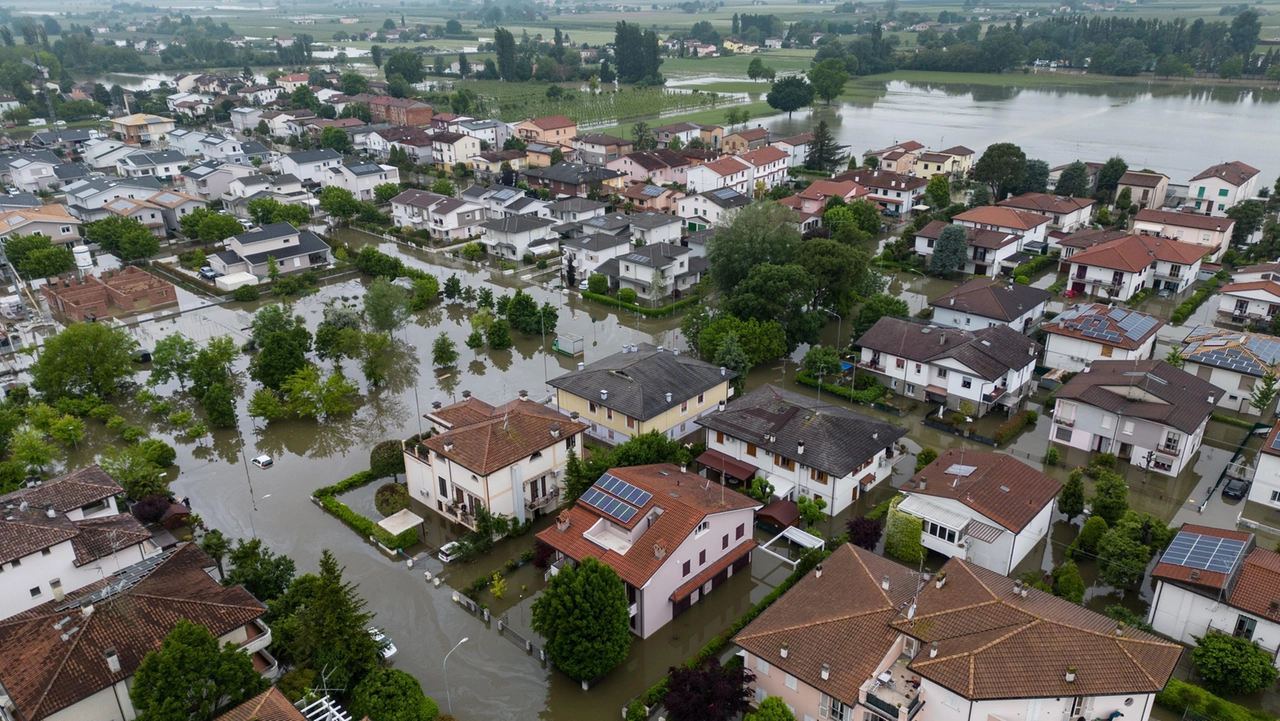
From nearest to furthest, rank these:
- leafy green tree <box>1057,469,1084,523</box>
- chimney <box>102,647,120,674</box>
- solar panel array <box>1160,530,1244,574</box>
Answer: chimney <box>102,647,120,674</box>
solar panel array <box>1160,530,1244,574</box>
leafy green tree <box>1057,469,1084,523</box>

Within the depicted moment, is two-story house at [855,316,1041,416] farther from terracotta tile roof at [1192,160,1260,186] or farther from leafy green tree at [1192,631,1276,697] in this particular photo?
terracotta tile roof at [1192,160,1260,186]

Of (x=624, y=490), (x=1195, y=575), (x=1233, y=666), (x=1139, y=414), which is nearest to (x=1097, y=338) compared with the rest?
(x=1139, y=414)

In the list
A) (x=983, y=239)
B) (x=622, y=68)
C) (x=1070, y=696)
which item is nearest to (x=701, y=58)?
(x=622, y=68)

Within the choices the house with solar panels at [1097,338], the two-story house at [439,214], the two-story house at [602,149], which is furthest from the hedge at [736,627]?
the two-story house at [602,149]

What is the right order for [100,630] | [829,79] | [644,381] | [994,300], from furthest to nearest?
[829,79]
[994,300]
[644,381]
[100,630]

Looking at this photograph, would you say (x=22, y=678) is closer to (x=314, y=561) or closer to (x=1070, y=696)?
(x=314, y=561)

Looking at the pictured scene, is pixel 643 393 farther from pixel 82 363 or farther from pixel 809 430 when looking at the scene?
pixel 82 363

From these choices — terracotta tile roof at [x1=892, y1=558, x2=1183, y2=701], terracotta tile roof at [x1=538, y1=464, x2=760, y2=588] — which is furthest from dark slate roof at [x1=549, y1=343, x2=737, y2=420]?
terracotta tile roof at [x1=892, y1=558, x2=1183, y2=701]
